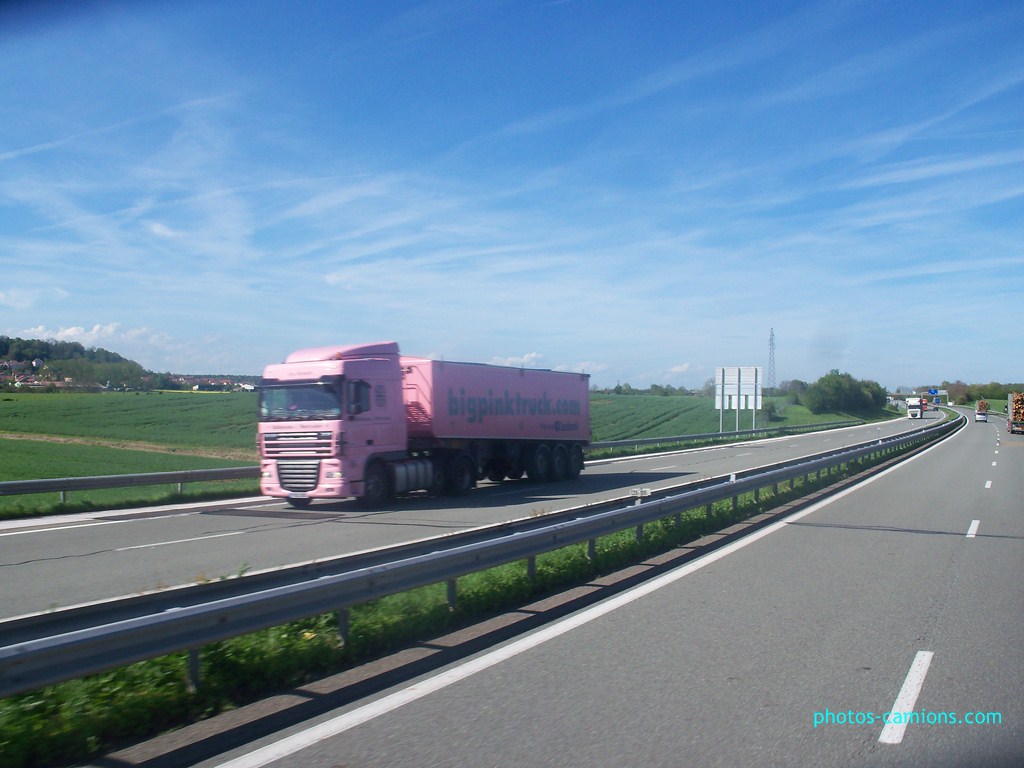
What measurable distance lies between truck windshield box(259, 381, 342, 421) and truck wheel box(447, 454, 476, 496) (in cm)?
439

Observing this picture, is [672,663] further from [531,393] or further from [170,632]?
[531,393]

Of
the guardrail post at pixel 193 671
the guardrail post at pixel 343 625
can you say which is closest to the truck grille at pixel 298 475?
the guardrail post at pixel 343 625

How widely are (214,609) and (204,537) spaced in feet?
30.9

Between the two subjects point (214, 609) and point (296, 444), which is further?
point (296, 444)

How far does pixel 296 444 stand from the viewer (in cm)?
1864

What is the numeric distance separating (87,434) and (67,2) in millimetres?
41466

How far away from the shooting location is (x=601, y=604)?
28.2ft

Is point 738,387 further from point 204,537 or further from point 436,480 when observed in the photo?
point 204,537

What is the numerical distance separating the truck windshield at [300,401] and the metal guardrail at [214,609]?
31.0ft

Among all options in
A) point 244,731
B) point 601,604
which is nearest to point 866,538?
point 601,604

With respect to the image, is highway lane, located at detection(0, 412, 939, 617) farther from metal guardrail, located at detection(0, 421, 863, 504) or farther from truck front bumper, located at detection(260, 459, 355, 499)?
metal guardrail, located at detection(0, 421, 863, 504)

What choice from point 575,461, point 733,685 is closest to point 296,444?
point 575,461

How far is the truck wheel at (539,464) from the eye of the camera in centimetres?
2562

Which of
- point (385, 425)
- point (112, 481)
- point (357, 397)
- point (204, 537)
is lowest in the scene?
point (204, 537)
